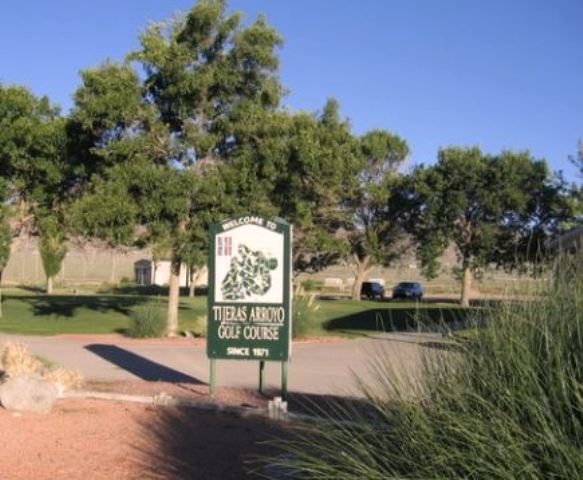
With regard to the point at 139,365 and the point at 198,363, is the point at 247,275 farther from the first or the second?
the point at 198,363

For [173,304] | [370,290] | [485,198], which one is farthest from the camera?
[370,290]

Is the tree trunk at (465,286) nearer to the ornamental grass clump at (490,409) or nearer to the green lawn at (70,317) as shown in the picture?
the green lawn at (70,317)

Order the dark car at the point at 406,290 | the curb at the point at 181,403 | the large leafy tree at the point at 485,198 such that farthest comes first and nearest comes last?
1. the dark car at the point at 406,290
2. the large leafy tree at the point at 485,198
3. the curb at the point at 181,403

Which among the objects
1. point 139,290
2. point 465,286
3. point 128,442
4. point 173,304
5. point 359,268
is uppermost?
point 359,268

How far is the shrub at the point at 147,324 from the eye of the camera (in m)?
24.9

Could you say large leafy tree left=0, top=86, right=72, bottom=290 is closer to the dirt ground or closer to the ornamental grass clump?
the dirt ground

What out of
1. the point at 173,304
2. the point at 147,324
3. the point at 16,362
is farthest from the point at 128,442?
the point at 173,304

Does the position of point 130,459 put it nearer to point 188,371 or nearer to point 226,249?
point 226,249

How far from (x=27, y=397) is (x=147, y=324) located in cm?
1490

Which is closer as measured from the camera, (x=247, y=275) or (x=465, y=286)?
(x=247, y=275)

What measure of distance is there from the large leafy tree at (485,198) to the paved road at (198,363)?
2918 cm

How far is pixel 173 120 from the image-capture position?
26625 mm

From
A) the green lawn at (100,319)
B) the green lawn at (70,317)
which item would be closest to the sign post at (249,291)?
the green lawn at (100,319)

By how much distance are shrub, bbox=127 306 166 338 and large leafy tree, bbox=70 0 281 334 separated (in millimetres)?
666
